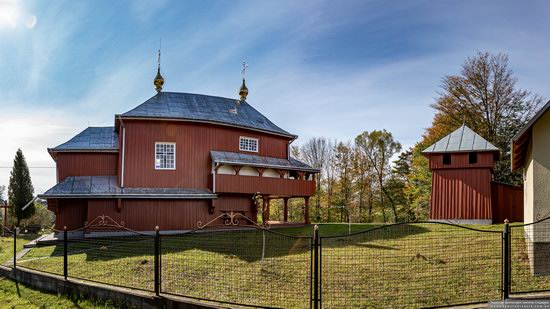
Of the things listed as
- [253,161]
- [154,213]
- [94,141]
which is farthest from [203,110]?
[154,213]

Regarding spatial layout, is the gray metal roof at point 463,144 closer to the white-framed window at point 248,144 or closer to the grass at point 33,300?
the white-framed window at point 248,144

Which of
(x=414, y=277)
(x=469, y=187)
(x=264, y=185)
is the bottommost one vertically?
(x=414, y=277)

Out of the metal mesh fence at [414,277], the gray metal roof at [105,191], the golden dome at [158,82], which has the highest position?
the golden dome at [158,82]

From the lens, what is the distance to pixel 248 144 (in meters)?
22.4

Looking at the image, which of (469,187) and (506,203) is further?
(506,203)

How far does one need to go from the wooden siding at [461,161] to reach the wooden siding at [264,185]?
707 centimetres

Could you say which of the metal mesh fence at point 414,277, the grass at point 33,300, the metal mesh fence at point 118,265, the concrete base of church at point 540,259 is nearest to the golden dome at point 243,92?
the metal mesh fence at point 118,265

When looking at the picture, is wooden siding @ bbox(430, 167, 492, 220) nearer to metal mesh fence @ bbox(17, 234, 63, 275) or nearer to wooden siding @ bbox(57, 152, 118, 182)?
metal mesh fence @ bbox(17, 234, 63, 275)

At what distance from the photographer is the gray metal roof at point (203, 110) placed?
20.1 metres

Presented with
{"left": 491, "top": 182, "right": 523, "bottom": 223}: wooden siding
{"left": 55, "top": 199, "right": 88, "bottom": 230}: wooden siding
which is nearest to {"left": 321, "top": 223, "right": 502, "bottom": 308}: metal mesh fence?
{"left": 491, "top": 182, "right": 523, "bottom": 223}: wooden siding

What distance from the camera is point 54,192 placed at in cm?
1798

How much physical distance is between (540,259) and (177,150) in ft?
51.2

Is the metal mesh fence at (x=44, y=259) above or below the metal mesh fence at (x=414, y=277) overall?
below

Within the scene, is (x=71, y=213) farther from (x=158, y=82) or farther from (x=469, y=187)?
(x=469, y=187)
